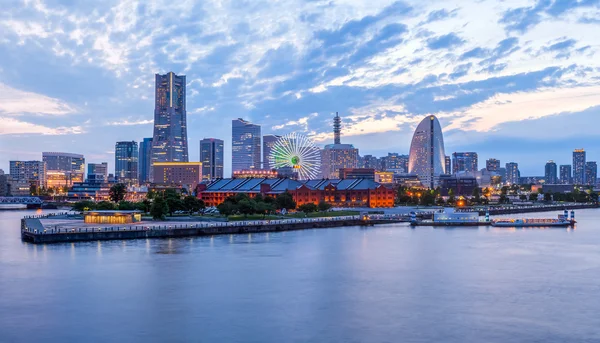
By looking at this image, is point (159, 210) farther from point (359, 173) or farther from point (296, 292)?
point (359, 173)

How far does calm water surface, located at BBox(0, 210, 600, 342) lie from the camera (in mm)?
21625

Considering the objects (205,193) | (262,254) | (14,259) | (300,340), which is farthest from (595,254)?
(205,193)

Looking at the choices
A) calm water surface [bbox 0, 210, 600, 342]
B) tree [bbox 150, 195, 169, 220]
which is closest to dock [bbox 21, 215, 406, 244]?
calm water surface [bbox 0, 210, 600, 342]

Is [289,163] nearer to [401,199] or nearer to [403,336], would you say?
[401,199]

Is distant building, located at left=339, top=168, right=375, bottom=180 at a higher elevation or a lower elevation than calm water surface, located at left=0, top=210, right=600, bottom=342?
higher

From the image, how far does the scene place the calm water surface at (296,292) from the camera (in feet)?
70.9

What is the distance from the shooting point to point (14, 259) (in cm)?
3872

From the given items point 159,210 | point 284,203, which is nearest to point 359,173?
point 284,203

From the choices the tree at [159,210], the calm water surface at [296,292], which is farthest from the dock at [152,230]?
the tree at [159,210]

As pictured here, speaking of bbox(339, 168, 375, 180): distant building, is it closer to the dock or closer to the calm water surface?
the dock

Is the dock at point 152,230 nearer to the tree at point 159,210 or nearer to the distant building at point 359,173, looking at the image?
the tree at point 159,210

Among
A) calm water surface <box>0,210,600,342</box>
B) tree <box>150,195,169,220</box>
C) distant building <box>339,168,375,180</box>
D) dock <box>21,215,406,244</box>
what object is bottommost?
calm water surface <box>0,210,600,342</box>

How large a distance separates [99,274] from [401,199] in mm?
91458

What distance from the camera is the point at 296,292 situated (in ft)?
93.4
